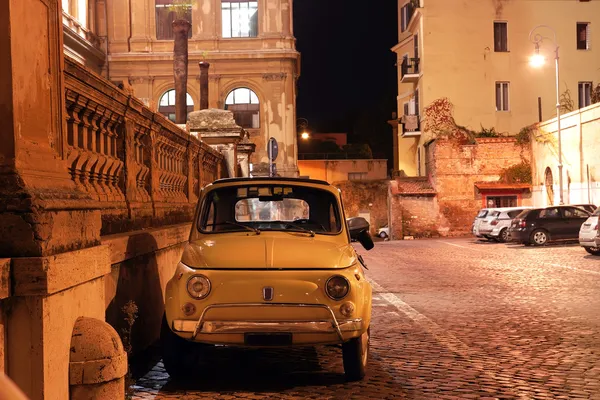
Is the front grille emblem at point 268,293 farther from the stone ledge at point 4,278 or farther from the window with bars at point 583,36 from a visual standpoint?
the window with bars at point 583,36

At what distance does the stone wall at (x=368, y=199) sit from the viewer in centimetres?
5469

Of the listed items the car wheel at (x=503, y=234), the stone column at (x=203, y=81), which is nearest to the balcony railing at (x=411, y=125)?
the car wheel at (x=503, y=234)

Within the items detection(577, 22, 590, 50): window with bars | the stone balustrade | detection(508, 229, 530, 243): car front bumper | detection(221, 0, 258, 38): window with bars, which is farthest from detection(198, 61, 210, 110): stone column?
detection(577, 22, 590, 50): window with bars

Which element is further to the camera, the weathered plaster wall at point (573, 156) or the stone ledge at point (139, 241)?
the weathered plaster wall at point (573, 156)

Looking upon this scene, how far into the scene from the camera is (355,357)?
6770mm

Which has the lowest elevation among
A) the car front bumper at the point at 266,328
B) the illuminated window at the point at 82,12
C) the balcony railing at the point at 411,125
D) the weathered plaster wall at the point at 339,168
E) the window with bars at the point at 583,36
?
the car front bumper at the point at 266,328

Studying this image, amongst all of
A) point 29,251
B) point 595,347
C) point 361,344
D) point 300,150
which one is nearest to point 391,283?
point 595,347

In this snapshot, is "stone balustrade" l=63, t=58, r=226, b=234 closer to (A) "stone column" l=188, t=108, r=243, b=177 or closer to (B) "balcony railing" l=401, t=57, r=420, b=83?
(A) "stone column" l=188, t=108, r=243, b=177

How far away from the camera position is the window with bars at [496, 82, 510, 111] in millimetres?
49625

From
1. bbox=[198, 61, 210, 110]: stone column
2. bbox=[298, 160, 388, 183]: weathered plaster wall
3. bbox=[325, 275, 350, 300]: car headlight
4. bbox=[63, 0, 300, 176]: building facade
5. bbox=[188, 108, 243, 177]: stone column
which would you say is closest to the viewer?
bbox=[325, 275, 350, 300]: car headlight

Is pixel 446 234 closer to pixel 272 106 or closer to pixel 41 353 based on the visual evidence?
pixel 272 106

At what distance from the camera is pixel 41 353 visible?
14.0 ft

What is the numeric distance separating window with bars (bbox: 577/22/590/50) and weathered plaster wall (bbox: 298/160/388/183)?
1985 cm

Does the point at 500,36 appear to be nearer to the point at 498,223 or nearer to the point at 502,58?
the point at 502,58
